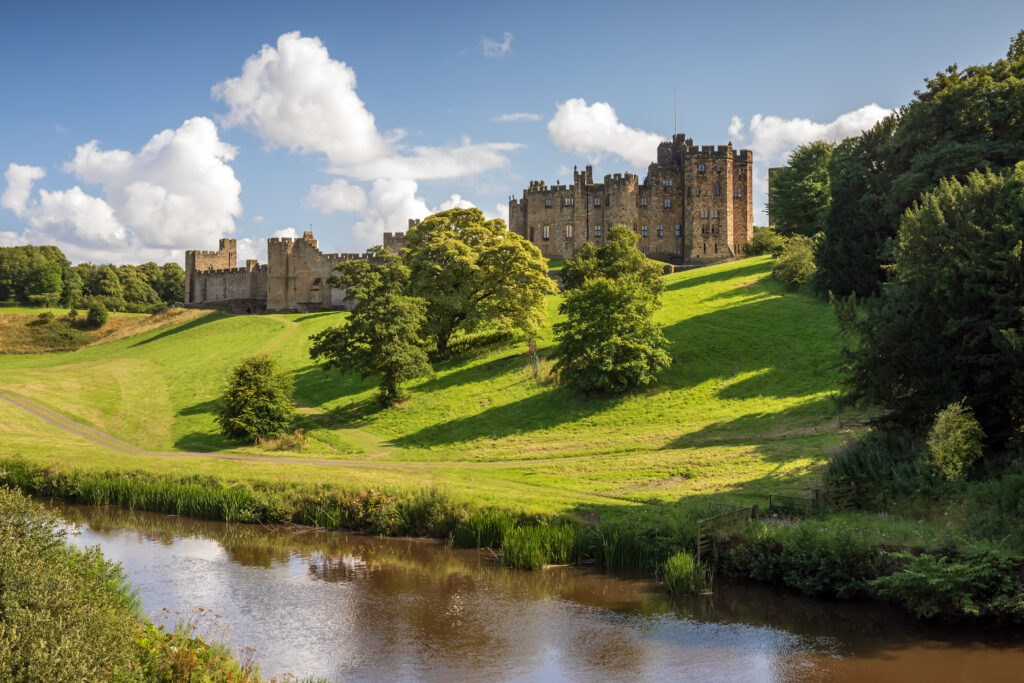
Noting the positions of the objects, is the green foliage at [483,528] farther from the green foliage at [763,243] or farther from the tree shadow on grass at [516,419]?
the green foliage at [763,243]

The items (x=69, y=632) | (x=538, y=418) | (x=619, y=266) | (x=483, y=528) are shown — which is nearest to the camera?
(x=69, y=632)

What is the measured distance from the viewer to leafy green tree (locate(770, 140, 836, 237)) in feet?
240

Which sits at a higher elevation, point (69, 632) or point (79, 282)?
point (79, 282)

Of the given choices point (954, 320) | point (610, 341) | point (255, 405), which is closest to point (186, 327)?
point (255, 405)

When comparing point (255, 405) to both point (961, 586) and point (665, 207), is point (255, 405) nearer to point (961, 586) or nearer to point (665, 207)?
point (961, 586)

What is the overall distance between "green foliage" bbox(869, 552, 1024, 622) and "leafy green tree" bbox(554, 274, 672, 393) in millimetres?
24488

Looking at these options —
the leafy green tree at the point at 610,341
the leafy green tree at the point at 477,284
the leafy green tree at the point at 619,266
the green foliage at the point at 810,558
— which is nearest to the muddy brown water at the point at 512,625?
the green foliage at the point at 810,558

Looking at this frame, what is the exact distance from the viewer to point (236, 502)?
29.6 metres

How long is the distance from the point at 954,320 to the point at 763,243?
195ft

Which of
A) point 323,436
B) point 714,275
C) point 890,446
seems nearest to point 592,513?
point 890,446

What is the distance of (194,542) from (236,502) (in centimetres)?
301

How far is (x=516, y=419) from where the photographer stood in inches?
1693

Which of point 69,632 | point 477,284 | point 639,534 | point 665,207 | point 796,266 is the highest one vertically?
point 665,207

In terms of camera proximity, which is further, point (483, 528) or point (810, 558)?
point (483, 528)
